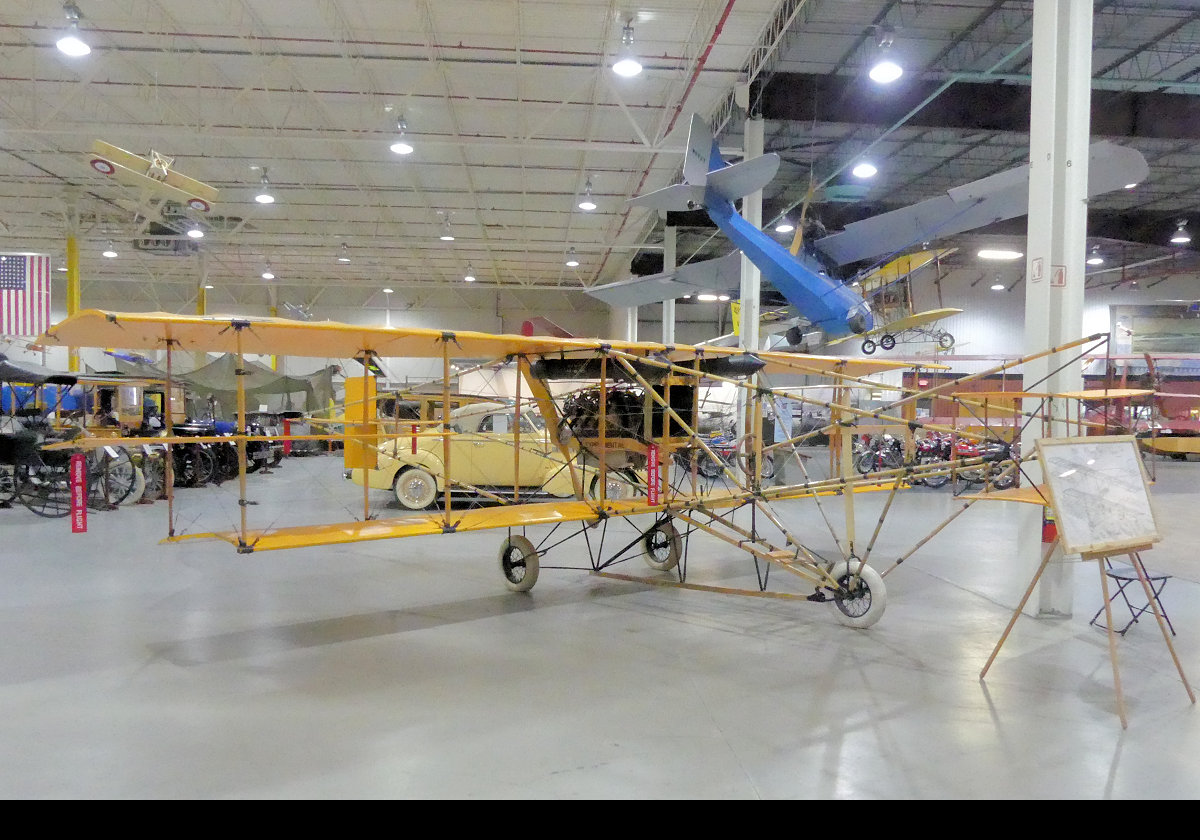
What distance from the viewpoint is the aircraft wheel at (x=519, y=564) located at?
5.92 m

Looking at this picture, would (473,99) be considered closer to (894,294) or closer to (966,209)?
(966,209)

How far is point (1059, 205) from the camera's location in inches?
214

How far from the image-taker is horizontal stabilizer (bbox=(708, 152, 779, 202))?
9.64m

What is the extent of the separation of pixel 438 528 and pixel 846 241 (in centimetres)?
1009

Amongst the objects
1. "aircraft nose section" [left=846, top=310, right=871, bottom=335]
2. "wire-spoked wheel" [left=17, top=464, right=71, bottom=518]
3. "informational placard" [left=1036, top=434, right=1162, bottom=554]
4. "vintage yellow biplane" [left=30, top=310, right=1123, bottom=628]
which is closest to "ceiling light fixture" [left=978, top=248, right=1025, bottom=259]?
"aircraft nose section" [left=846, top=310, right=871, bottom=335]

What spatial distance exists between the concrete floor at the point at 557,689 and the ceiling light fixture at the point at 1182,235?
52.4 feet

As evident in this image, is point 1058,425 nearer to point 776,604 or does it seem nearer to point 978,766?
point 776,604

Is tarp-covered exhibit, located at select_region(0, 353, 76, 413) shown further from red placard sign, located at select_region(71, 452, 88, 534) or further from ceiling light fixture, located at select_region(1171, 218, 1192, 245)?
ceiling light fixture, located at select_region(1171, 218, 1192, 245)

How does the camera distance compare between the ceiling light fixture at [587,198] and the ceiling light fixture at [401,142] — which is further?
the ceiling light fixture at [587,198]

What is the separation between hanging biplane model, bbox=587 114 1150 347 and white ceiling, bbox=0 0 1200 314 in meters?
1.81

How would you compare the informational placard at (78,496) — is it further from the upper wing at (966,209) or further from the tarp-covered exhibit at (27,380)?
the upper wing at (966,209)

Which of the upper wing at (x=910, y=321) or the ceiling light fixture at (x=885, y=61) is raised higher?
the ceiling light fixture at (x=885, y=61)

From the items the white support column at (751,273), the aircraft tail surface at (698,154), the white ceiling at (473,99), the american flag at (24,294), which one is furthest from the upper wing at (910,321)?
the american flag at (24,294)

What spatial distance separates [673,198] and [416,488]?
608cm
